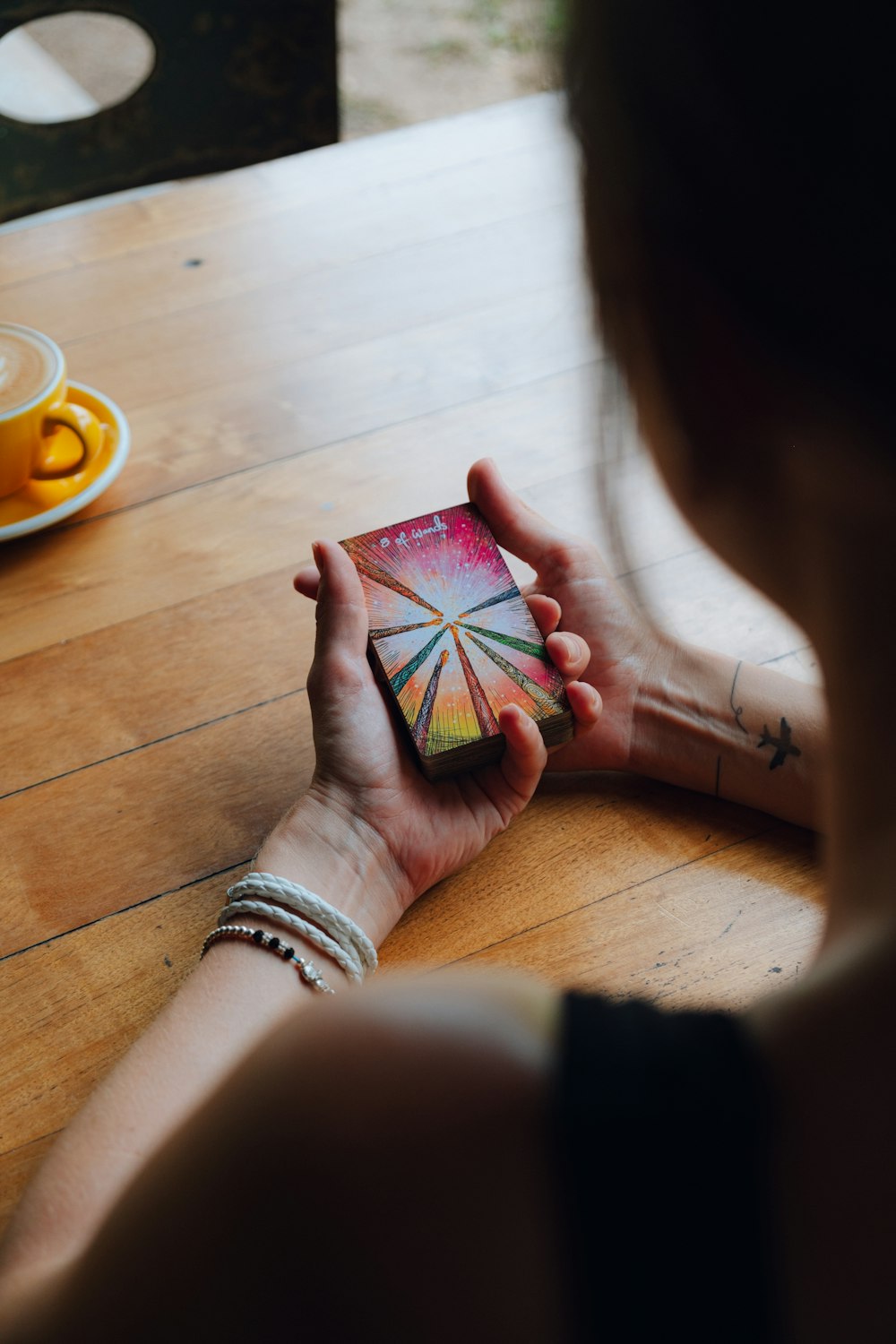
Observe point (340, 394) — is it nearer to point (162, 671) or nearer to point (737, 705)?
point (162, 671)

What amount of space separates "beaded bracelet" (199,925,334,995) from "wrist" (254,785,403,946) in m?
0.04

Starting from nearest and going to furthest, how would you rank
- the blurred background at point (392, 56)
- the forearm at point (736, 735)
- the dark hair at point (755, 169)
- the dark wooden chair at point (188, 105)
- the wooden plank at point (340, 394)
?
the dark hair at point (755, 169) < the forearm at point (736, 735) < the wooden plank at point (340, 394) < the dark wooden chair at point (188, 105) < the blurred background at point (392, 56)

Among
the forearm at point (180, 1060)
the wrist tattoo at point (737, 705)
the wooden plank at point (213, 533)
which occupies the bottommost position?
the forearm at point (180, 1060)

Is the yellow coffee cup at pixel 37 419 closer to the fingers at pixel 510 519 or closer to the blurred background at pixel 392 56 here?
the fingers at pixel 510 519

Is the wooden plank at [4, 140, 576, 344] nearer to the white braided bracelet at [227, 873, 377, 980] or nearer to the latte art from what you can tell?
the latte art

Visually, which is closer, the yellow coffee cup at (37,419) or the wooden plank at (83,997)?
the wooden plank at (83,997)

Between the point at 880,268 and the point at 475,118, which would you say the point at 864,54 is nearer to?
the point at 880,268

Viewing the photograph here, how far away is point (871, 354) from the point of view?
0.28 meters

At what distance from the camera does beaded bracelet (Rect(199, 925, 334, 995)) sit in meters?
0.67

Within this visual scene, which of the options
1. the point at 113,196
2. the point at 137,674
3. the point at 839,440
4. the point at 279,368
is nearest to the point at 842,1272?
the point at 839,440

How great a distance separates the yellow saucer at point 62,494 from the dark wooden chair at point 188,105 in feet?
1.85

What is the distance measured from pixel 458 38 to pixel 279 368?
9.13 ft

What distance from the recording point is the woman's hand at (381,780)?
72 cm

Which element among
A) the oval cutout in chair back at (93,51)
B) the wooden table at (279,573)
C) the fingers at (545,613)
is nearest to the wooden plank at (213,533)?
the wooden table at (279,573)
